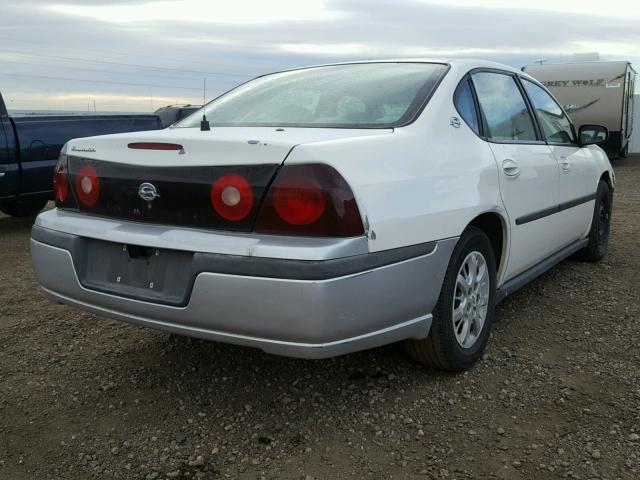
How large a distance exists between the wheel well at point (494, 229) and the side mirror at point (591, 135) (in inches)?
65.9

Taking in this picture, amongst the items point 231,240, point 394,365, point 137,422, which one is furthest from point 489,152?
point 137,422

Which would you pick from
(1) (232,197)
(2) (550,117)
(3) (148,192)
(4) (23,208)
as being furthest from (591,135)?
(4) (23,208)

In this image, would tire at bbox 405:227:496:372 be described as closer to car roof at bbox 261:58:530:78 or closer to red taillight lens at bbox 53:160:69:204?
car roof at bbox 261:58:530:78

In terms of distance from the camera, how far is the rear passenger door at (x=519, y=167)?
332 cm

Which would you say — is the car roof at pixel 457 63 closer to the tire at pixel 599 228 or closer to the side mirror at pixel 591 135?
the side mirror at pixel 591 135

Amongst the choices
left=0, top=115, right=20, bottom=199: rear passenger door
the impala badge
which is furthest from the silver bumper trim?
left=0, top=115, right=20, bottom=199: rear passenger door

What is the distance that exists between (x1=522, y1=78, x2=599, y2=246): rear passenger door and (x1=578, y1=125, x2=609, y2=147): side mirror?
55mm

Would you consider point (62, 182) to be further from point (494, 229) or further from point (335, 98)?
Result: point (494, 229)

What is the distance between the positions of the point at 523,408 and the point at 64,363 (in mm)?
2285

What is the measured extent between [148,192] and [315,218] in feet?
2.48

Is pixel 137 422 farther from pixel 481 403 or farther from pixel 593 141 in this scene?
pixel 593 141

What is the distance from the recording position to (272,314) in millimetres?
2289

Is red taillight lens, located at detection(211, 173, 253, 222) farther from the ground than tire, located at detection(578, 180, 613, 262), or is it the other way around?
red taillight lens, located at detection(211, 173, 253, 222)

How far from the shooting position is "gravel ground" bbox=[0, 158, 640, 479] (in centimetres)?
239
